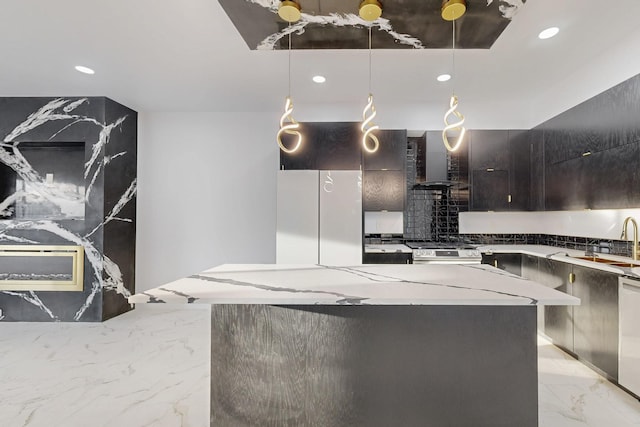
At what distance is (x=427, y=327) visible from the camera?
5.16 ft

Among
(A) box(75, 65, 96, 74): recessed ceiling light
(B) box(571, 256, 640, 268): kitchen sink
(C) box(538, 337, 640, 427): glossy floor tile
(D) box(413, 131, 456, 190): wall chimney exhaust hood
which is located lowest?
(C) box(538, 337, 640, 427): glossy floor tile

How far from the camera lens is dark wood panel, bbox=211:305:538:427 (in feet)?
5.08

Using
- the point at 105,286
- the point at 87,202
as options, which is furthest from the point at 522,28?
the point at 105,286

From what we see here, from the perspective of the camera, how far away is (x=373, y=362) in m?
1.57

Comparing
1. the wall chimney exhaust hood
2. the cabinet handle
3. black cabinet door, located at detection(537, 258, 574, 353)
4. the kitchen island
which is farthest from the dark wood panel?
the wall chimney exhaust hood

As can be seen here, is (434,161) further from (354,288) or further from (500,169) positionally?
(354,288)

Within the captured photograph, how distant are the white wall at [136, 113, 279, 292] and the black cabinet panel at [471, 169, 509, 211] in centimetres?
256

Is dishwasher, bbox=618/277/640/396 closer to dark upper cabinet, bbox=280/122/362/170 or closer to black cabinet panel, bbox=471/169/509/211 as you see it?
black cabinet panel, bbox=471/169/509/211

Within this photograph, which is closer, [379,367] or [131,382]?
[379,367]

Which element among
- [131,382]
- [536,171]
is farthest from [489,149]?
[131,382]

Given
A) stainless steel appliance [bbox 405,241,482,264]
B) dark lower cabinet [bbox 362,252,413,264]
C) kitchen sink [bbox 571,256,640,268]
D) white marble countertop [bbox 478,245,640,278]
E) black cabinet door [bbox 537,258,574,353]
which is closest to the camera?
white marble countertop [bbox 478,245,640,278]

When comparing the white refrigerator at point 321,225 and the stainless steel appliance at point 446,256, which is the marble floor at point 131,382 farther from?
the white refrigerator at point 321,225

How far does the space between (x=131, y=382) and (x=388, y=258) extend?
2.61 m

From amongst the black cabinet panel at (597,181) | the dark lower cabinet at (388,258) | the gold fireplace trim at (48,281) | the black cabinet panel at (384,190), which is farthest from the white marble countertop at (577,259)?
the gold fireplace trim at (48,281)
